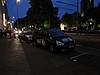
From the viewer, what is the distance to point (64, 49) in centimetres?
1786

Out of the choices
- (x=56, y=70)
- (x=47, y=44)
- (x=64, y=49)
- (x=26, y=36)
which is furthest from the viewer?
(x=26, y=36)

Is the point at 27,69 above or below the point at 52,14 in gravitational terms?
below

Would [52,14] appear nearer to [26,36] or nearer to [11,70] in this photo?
[26,36]

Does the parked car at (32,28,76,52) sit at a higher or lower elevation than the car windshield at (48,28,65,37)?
lower

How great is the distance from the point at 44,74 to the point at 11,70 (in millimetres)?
1786

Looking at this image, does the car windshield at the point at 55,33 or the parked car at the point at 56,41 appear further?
the car windshield at the point at 55,33

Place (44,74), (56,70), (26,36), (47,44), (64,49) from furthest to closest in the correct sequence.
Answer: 1. (26,36)
2. (47,44)
3. (64,49)
4. (56,70)
5. (44,74)

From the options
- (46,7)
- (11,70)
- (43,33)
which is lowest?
(11,70)

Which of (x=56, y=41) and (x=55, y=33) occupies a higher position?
(x=55, y=33)

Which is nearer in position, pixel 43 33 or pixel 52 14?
pixel 43 33

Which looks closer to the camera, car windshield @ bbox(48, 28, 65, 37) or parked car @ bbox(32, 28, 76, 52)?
parked car @ bbox(32, 28, 76, 52)

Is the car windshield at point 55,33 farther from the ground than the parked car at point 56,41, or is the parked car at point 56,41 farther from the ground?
the car windshield at point 55,33

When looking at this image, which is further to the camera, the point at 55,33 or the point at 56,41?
the point at 55,33

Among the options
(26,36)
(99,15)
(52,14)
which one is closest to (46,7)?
(52,14)
